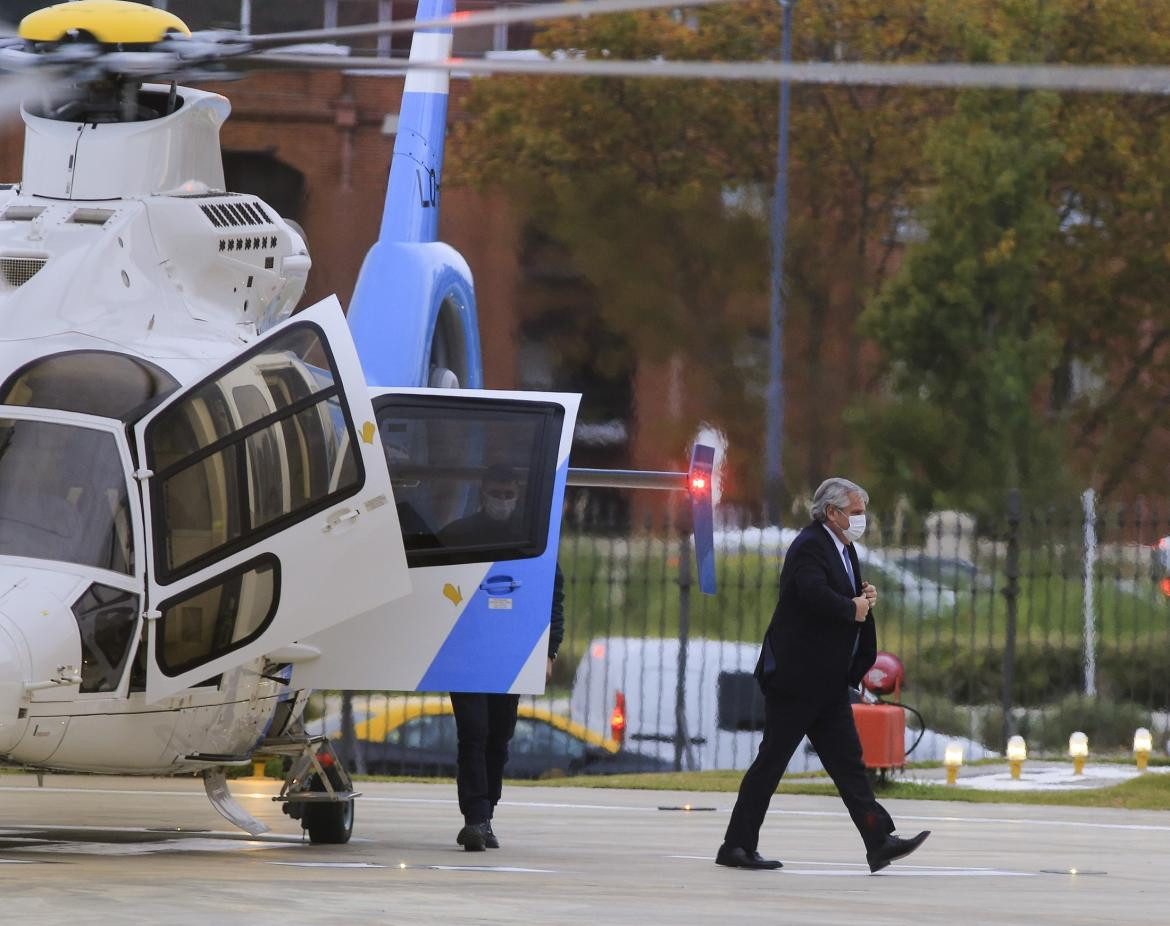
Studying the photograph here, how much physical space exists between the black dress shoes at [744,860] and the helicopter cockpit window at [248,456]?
85.4 inches

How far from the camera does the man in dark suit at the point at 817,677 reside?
29.7ft

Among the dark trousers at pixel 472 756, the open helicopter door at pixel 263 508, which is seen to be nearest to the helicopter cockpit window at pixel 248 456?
the open helicopter door at pixel 263 508

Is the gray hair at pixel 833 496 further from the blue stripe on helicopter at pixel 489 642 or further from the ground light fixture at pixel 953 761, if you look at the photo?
the ground light fixture at pixel 953 761

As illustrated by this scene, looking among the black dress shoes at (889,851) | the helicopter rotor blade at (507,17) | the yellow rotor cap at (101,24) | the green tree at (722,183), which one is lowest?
the black dress shoes at (889,851)

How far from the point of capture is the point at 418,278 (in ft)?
42.8

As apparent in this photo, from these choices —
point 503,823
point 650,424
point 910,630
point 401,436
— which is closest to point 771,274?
point 650,424

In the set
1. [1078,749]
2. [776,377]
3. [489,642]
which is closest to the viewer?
[489,642]

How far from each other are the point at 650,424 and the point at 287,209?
6265 mm

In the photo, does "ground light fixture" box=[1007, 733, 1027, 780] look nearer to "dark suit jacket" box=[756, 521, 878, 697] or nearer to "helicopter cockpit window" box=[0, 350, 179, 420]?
"dark suit jacket" box=[756, 521, 878, 697]

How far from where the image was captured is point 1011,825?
12.1m

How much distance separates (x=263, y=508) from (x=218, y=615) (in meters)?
0.45

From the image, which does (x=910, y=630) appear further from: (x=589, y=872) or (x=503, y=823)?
(x=589, y=872)

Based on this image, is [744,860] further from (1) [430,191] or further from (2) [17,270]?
(1) [430,191]

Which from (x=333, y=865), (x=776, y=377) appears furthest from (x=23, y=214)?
(x=776, y=377)
